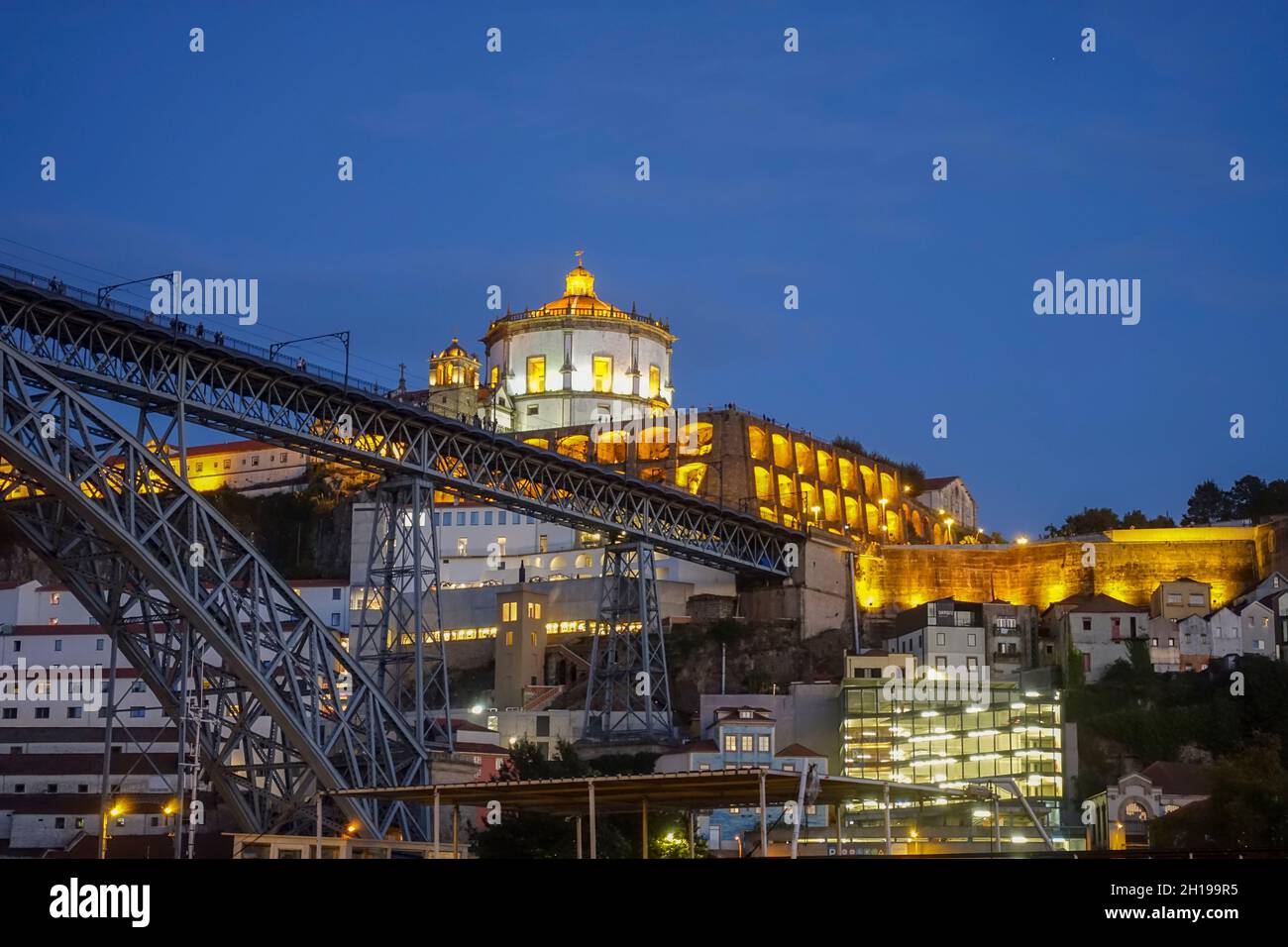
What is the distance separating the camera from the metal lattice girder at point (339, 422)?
191ft

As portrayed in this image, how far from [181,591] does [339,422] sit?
53.3ft

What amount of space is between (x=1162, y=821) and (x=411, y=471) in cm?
3230

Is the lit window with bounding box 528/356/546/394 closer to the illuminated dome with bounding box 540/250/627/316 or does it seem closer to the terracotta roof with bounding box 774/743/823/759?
the illuminated dome with bounding box 540/250/627/316

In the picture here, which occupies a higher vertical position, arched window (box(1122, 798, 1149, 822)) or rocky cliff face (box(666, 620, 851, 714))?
rocky cliff face (box(666, 620, 851, 714))

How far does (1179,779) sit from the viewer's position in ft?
270

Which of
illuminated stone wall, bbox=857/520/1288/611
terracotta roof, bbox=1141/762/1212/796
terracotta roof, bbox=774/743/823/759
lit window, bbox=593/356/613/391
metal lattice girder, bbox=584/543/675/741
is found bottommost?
terracotta roof, bbox=1141/762/1212/796

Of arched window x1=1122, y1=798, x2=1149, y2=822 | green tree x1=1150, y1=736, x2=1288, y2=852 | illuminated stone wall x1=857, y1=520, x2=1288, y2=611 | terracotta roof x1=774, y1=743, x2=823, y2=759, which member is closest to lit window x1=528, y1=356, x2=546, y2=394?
illuminated stone wall x1=857, y1=520, x2=1288, y2=611

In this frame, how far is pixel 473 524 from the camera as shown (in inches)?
4791

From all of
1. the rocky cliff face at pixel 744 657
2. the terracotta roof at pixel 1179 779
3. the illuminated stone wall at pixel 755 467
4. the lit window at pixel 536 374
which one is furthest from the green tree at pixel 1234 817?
the lit window at pixel 536 374

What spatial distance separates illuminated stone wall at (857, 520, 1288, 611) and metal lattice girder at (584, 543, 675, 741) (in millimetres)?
24407

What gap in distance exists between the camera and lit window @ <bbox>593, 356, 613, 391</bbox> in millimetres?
137750

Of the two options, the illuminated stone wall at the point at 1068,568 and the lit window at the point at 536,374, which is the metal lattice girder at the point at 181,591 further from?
the lit window at the point at 536,374

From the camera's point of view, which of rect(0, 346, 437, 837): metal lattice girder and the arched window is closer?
rect(0, 346, 437, 837): metal lattice girder
